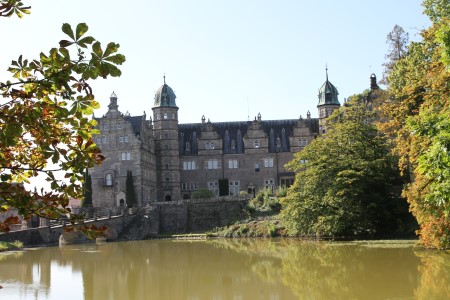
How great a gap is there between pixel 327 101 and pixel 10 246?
1318 inches

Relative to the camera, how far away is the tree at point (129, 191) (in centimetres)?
4675

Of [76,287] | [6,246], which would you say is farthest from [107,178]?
[76,287]

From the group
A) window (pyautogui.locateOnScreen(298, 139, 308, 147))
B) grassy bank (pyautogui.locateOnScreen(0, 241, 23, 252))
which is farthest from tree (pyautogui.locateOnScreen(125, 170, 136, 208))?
window (pyautogui.locateOnScreen(298, 139, 308, 147))

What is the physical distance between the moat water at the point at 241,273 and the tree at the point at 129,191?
17779 mm

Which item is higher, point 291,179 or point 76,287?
point 291,179

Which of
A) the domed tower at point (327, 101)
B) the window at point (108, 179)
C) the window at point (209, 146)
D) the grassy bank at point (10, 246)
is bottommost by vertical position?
the grassy bank at point (10, 246)

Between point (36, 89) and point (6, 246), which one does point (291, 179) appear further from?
point (36, 89)

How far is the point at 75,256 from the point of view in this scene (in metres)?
27.8

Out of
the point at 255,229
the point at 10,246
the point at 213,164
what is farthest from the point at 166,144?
the point at 10,246

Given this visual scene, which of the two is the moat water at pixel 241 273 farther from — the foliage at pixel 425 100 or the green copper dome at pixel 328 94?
the green copper dome at pixel 328 94

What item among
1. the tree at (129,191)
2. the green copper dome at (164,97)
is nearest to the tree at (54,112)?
the tree at (129,191)

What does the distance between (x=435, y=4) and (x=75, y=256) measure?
2060 cm

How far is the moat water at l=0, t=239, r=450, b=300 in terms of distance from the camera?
49.8 ft

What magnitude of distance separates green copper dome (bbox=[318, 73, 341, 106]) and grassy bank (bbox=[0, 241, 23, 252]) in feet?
106
